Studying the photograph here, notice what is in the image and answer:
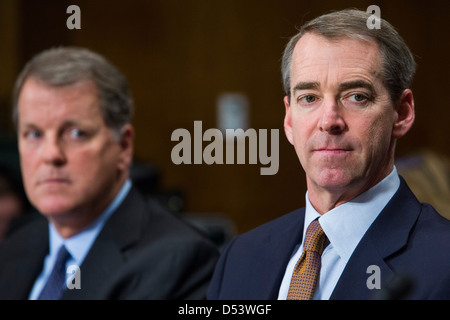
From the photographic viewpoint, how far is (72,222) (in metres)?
1.93

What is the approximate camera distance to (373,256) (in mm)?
1245

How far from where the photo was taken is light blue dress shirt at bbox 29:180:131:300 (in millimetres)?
1920

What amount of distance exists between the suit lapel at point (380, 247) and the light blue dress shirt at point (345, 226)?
0.02 m

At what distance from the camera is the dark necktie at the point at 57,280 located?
6.03ft

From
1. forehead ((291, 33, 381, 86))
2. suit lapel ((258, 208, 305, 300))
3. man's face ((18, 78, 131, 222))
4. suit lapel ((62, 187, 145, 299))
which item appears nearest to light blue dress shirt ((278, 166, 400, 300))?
suit lapel ((258, 208, 305, 300))

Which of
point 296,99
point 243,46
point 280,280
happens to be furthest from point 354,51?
point 243,46

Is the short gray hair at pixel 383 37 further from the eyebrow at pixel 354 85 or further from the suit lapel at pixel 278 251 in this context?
the suit lapel at pixel 278 251

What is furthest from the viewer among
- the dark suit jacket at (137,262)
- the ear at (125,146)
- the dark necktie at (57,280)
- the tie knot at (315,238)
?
the ear at (125,146)

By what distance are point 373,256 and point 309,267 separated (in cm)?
12

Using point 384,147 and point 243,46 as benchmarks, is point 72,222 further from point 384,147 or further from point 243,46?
point 243,46

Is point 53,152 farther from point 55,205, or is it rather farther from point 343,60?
point 343,60

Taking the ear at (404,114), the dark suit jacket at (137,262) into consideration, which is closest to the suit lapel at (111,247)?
the dark suit jacket at (137,262)

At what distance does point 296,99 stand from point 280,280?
35 centimetres

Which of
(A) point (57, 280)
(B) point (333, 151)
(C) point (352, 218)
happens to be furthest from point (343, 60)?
(A) point (57, 280)
